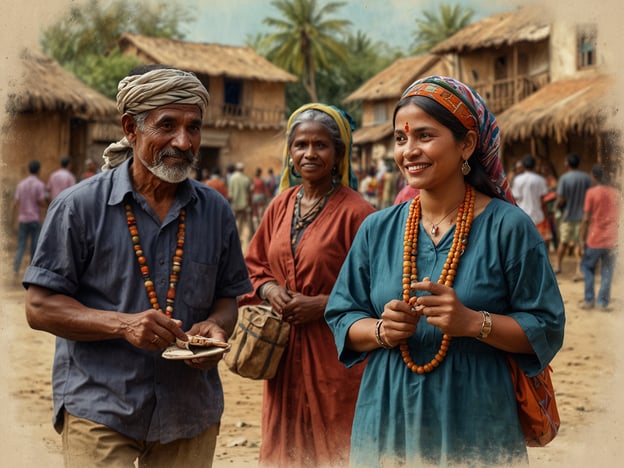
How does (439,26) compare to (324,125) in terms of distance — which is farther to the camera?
(439,26)

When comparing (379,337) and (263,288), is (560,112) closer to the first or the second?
(263,288)

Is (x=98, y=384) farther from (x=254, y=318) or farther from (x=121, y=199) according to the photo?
(x=254, y=318)

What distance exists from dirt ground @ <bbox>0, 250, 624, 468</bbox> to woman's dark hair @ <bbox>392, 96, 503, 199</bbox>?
1.23m

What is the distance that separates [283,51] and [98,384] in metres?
46.1

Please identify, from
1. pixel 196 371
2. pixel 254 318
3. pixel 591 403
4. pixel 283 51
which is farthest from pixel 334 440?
pixel 283 51

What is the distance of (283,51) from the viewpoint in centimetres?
4756

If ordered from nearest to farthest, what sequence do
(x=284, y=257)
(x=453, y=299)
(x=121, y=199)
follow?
1. (x=453, y=299)
2. (x=121, y=199)
3. (x=284, y=257)

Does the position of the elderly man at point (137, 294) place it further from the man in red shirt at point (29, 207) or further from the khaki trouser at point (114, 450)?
the man in red shirt at point (29, 207)

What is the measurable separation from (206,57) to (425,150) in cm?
3445

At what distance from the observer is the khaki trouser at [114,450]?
2900 mm

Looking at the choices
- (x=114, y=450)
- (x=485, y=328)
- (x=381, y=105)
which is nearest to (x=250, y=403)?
(x=114, y=450)

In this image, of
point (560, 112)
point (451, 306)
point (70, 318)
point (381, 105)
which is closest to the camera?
point (451, 306)

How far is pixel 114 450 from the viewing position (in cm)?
291

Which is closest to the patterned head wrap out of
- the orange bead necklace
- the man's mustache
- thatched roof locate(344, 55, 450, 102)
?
the man's mustache
